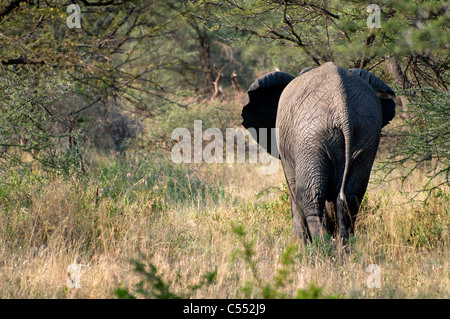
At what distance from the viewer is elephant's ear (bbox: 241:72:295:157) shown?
6129 mm

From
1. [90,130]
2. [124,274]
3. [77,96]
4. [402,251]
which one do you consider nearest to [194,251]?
[124,274]

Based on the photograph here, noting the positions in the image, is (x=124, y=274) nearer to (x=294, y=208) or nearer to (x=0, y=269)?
(x=0, y=269)

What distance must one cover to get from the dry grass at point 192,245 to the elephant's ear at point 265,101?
992mm

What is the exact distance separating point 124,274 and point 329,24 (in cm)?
562

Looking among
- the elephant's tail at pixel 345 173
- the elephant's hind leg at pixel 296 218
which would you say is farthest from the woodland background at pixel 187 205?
the elephant's tail at pixel 345 173

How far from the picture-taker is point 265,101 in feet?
20.7

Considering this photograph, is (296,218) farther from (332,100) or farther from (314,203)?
(332,100)

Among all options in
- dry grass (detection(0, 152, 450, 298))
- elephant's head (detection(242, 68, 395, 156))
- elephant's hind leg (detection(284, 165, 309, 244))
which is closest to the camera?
dry grass (detection(0, 152, 450, 298))

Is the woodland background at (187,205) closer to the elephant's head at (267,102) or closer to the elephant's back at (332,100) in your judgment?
the elephant's head at (267,102)

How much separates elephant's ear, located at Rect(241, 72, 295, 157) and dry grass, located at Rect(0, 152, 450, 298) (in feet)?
3.25

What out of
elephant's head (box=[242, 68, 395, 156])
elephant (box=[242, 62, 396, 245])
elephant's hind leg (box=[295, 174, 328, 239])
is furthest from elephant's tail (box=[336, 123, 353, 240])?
elephant's head (box=[242, 68, 395, 156])

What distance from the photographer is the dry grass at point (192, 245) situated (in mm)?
4016

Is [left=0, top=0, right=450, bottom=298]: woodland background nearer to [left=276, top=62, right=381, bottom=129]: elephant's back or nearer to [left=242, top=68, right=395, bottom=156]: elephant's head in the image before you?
[left=242, top=68, right=395, bottom=156]: elephant's head
